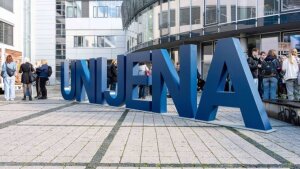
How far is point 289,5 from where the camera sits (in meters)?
16.7

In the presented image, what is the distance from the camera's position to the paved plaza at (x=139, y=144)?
539 cm

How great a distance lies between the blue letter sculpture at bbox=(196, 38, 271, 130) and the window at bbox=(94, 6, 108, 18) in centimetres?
4332

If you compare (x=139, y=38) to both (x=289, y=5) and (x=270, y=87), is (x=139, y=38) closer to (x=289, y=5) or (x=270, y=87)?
(x=289, y=5)

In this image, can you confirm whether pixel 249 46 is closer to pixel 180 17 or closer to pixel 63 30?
pixel 180 17

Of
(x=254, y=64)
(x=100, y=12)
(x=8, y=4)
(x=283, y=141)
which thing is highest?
(x=100, y=12)

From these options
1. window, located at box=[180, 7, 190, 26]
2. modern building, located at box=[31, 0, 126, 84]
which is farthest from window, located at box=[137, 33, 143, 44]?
modern building, located at box=[31, 0, 126, 84]

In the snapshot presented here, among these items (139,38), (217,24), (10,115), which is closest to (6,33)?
(139,38)

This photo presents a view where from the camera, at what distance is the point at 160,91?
36.2 ft

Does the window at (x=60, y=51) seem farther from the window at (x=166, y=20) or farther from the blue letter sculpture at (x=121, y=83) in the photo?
the blue letter sculpture at (x=121, y=83)

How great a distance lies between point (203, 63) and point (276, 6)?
744 cm

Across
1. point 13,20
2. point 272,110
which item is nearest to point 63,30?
point 13,20

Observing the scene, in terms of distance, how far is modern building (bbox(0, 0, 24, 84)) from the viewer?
90.0 ft

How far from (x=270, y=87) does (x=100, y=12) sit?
41.4 metres

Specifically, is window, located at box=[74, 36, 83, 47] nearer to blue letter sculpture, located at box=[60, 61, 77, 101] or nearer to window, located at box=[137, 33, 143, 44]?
window, located at box=[137, 33, 143, 44]
